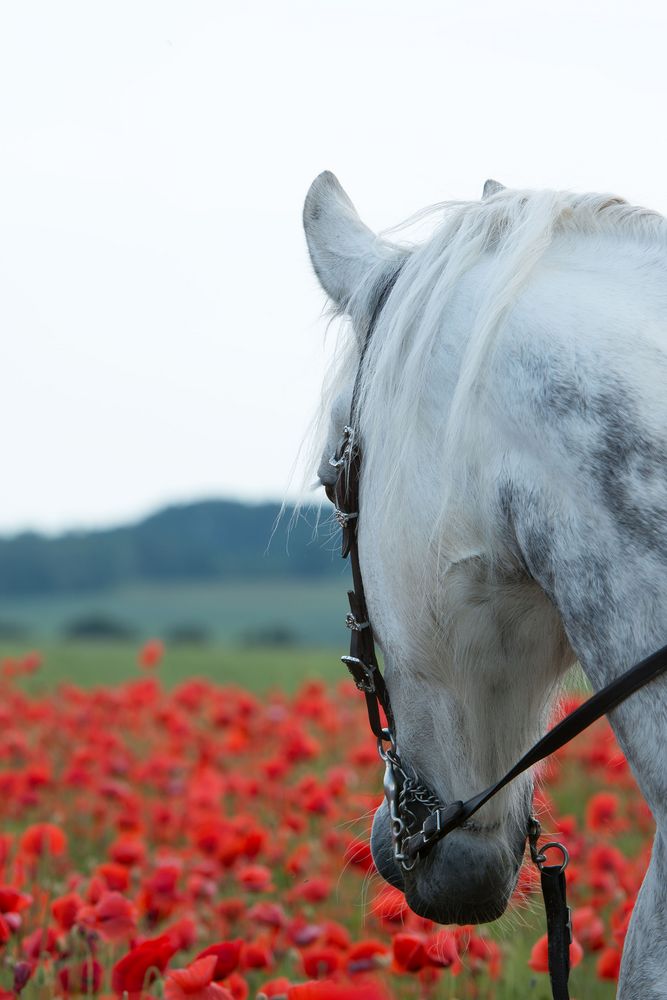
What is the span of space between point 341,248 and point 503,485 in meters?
0.71

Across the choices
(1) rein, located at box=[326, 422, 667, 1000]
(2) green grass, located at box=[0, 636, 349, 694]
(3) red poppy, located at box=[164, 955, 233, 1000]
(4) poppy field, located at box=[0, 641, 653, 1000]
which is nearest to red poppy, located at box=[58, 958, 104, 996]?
(4) poppy field, located at box=[0, 641, 653, 1000]

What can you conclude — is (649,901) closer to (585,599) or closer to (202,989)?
(585,599)

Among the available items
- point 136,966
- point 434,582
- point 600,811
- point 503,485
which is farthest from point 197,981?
point 600,811

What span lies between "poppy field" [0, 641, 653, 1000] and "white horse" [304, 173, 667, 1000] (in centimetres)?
44

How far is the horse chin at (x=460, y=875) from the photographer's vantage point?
78.7 inches

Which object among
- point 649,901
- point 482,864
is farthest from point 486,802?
point 649,901

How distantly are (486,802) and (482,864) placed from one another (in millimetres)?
141

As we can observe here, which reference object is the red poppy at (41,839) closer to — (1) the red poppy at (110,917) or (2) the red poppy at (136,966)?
(1) the red poppy at (110,917)

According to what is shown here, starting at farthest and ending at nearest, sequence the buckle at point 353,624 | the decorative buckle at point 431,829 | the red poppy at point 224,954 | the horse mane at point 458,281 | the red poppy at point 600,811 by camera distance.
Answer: the red poppy at point 600,811
the red poppy at point 224,954
the buckle at point 353,624
the decorative buckle at point 431,829
the horse mane at point 458,281

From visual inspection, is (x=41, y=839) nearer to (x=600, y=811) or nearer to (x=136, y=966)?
(x=136, y=966)

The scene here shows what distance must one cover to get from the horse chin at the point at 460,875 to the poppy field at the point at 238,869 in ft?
1.06

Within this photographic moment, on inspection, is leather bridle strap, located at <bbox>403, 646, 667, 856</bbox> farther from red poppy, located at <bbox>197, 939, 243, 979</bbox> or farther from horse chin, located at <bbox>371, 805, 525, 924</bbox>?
red poppy, located at <bbox>197, 939, 243, 979</bbox>

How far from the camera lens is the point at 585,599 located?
4.91 ft

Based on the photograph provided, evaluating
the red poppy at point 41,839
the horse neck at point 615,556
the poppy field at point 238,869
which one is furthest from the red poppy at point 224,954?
the horse neck at point 615,556
